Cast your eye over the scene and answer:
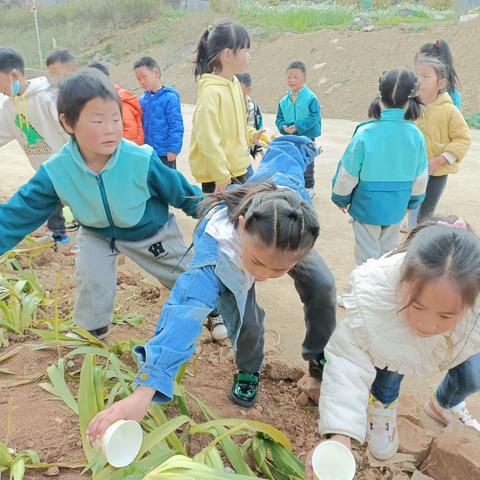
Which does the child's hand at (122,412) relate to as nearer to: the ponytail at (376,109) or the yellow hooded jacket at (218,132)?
the yellow hooded jacket at (218,132)

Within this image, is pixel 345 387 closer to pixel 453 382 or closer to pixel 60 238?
pixel 453 382

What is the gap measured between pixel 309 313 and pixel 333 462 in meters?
0.91

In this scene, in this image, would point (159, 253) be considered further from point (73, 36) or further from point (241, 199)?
point (73, 36)

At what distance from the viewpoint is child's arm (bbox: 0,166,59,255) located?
7.17ft

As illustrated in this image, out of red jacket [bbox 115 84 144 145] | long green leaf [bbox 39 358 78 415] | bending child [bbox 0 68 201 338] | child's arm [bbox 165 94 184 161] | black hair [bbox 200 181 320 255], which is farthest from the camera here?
child's arm [bbox 165 94 184 161]

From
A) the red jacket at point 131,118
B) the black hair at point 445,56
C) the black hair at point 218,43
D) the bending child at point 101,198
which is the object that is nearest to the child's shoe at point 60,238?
the red jacket at point 131,118

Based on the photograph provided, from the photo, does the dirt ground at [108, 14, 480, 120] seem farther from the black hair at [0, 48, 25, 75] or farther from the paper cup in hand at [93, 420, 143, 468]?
the paper cup in hand at [93, 420, 143, 468]

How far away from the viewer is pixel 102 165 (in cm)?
226

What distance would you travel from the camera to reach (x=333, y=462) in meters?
1.45

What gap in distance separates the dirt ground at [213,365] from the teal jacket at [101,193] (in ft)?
2.01

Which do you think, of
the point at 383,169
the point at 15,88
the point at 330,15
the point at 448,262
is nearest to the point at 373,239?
the point at 383,169

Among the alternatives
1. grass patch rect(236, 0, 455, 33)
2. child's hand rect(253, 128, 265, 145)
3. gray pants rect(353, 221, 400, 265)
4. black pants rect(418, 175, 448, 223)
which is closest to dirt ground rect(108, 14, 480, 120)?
grass patch rect(236, 0, 455, 33)

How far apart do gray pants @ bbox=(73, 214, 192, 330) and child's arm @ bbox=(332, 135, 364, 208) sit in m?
1.07

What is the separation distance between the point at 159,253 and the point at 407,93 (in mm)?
1632
